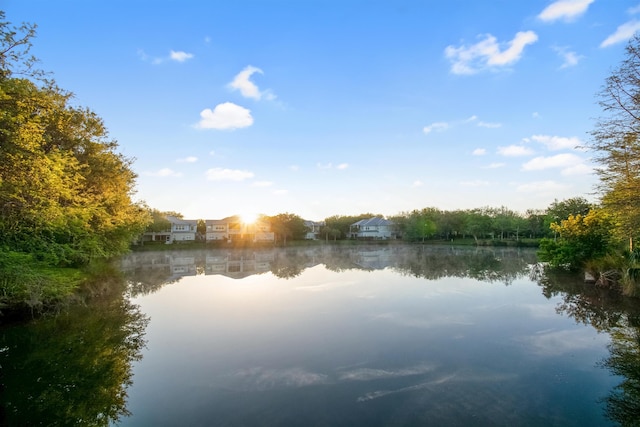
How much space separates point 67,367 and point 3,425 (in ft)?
9.07

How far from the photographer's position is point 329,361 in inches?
352

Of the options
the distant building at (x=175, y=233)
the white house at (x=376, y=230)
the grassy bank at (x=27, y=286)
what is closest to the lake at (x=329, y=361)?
the grassy bank at (x=27, y=286)

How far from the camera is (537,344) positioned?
1027 centimetres

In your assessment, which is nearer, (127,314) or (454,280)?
(127,314)

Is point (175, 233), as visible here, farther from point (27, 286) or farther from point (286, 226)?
point (27, 286)

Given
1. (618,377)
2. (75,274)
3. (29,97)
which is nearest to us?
(618,377)

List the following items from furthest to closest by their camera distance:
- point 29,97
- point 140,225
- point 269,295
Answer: point 140,225
point 269,295
point 29,97

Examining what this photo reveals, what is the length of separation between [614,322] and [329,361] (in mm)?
10874

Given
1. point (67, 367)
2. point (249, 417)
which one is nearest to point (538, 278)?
point (249, 417)

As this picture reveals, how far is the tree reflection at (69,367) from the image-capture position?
21.9ft

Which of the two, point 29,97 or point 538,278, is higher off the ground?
point 29,97

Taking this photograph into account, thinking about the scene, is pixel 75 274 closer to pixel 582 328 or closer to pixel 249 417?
pixel 249 417

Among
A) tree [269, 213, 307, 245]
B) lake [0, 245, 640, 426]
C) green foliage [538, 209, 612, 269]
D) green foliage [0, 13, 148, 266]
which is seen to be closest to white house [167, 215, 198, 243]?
tree [269, 213, 307, 245]

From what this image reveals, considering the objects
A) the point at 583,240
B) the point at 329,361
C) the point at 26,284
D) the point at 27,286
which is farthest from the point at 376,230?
the point at 26,284
